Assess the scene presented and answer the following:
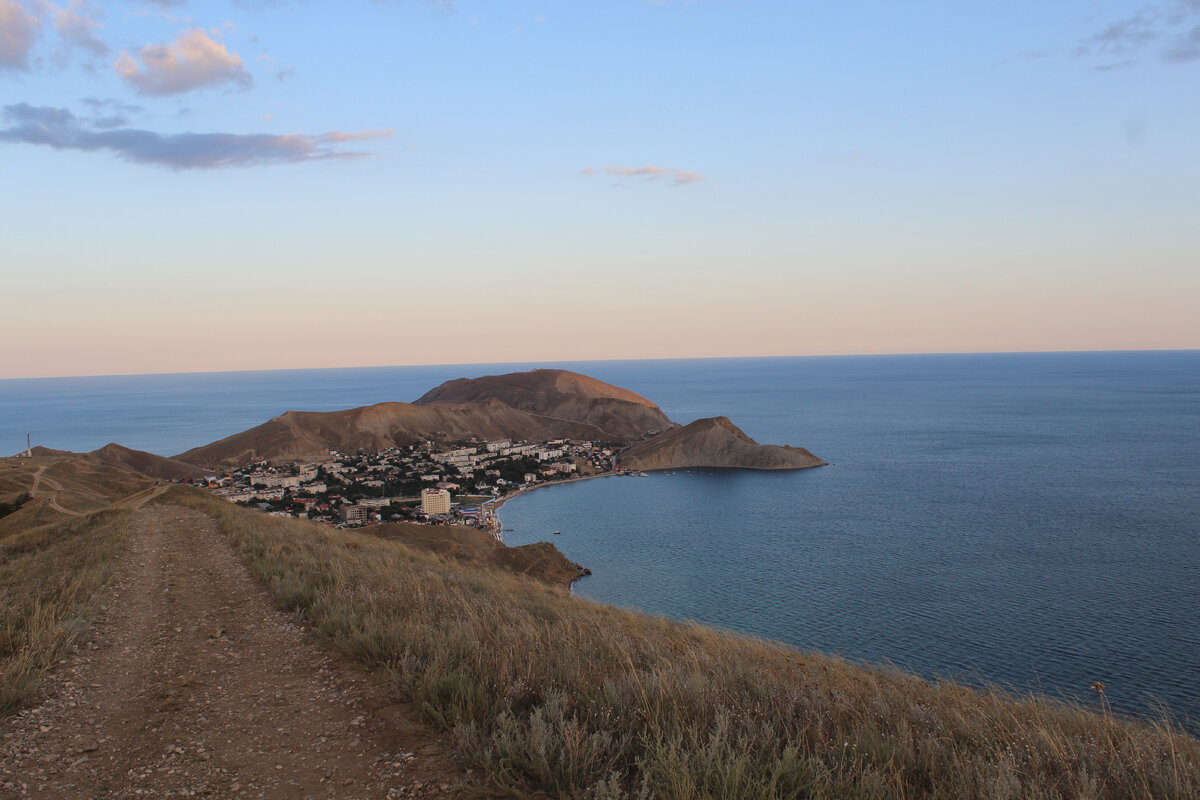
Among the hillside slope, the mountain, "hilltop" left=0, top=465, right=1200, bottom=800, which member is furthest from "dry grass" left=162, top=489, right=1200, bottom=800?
the mountain

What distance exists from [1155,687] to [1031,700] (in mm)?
23731

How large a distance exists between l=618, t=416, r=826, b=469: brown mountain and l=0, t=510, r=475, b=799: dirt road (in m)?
84.4

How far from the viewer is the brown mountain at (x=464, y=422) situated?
94312 mm

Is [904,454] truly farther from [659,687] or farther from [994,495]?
[659,687]

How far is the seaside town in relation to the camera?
57.8 m

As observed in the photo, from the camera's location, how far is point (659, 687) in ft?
16.0

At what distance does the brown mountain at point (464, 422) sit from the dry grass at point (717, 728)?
306 ft

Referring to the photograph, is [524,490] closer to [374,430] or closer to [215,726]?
[374,430]

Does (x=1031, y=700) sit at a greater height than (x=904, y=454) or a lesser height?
greater

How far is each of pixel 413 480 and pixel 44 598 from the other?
68890 mm

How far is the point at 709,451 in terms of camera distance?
9462 centimetres

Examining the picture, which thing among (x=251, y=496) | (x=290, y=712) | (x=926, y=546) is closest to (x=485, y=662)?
(x=290, y=712)

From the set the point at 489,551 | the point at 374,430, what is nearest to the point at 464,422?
the point at 374,430

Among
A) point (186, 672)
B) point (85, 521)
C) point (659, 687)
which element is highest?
point (659, 687)
